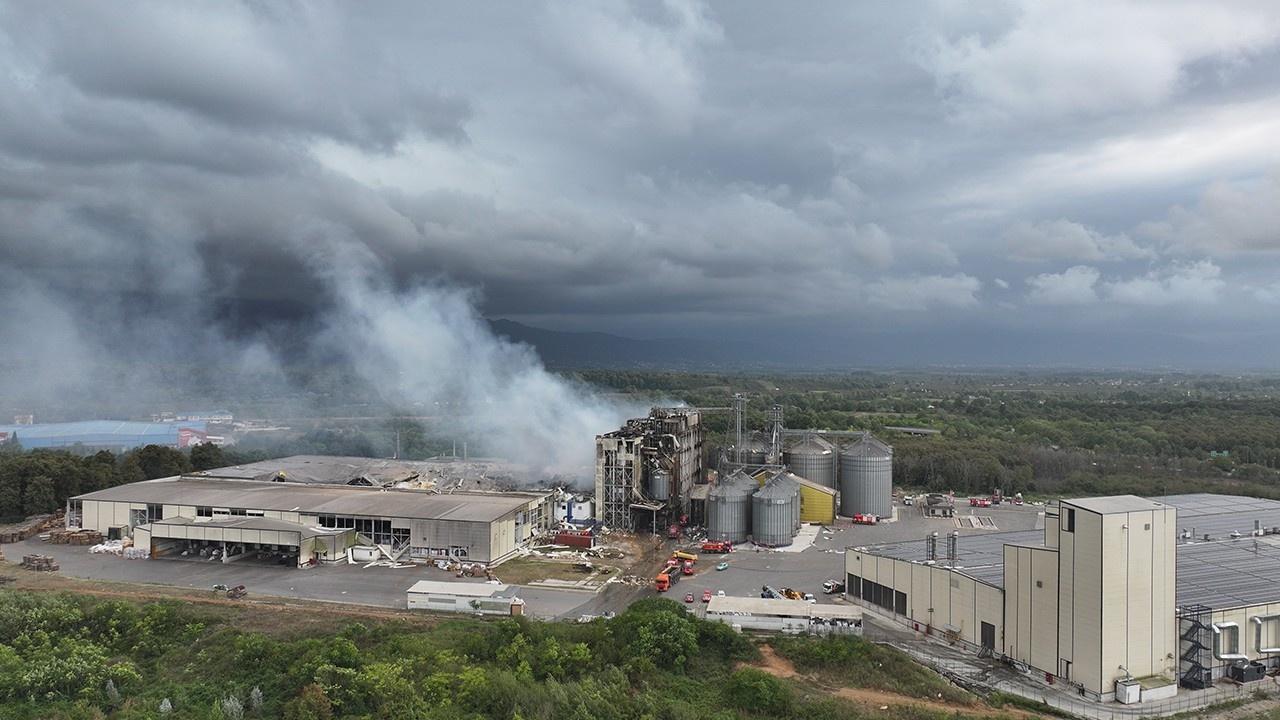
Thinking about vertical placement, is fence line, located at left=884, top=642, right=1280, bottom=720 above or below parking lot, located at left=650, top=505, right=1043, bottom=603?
above

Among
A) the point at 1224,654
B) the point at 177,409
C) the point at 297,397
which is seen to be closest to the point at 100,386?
the point at 177,409

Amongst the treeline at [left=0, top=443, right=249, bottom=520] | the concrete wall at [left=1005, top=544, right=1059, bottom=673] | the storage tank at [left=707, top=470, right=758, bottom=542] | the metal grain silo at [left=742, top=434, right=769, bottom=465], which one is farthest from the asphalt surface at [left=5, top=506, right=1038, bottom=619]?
the metal grain silo at [left=742, top=434, right=769, bottom=465]

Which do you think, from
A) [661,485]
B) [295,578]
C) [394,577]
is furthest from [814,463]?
[295,578]

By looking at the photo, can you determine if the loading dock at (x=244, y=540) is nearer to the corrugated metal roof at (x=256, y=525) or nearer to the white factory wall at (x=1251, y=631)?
the corrugated metal roof at (x=256, y=525)

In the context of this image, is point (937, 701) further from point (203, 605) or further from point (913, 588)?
point (203, 605)

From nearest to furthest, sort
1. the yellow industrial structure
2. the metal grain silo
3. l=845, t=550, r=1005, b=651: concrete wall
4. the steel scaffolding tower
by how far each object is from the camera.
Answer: the steel scaffolding tower, l=845, t=550, r=1005, b=651: concrete wall, the yellow industrial structure, the metal grain silo

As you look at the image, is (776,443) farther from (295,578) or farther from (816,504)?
(295,578)

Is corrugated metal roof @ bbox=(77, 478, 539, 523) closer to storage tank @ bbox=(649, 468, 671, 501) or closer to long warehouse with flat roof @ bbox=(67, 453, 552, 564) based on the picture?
long warehouse with flat roof @ bbox=(67, 453, 552, 564)
